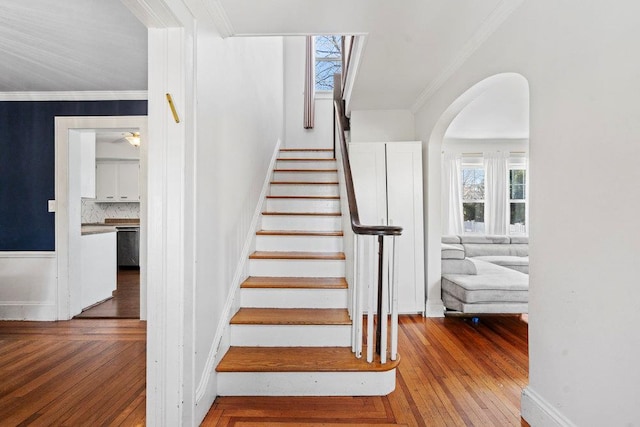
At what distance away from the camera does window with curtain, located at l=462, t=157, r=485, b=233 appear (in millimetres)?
6207

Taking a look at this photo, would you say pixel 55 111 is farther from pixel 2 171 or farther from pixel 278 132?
pixel 278 132

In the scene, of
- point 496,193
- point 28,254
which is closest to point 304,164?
point 28,254

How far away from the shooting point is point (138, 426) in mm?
Result: 1723

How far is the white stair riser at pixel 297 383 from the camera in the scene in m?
1.97

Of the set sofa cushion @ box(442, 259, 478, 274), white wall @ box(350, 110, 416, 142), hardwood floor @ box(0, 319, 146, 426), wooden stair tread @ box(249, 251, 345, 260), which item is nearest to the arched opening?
sofa cushion @ box(442, 259, 478, 274)

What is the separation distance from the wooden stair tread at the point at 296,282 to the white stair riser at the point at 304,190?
1339 millimetres

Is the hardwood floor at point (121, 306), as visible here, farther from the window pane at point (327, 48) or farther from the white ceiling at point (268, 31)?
the window pane at point (327, 48)

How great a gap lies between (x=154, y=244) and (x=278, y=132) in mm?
3611

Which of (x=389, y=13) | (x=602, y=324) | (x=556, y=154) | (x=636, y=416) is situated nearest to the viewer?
(x=636, y=416)

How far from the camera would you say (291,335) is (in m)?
2.22

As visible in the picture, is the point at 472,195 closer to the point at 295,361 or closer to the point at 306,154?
the point at 306,154

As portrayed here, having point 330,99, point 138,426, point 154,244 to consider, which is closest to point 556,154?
point 154,244

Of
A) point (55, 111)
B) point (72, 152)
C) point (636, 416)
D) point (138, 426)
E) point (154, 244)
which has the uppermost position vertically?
point (55, 111)

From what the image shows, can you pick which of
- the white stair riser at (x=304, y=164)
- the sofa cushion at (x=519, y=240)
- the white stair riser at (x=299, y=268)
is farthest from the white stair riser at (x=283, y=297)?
the sofa cushion at (x=519, y=240)
